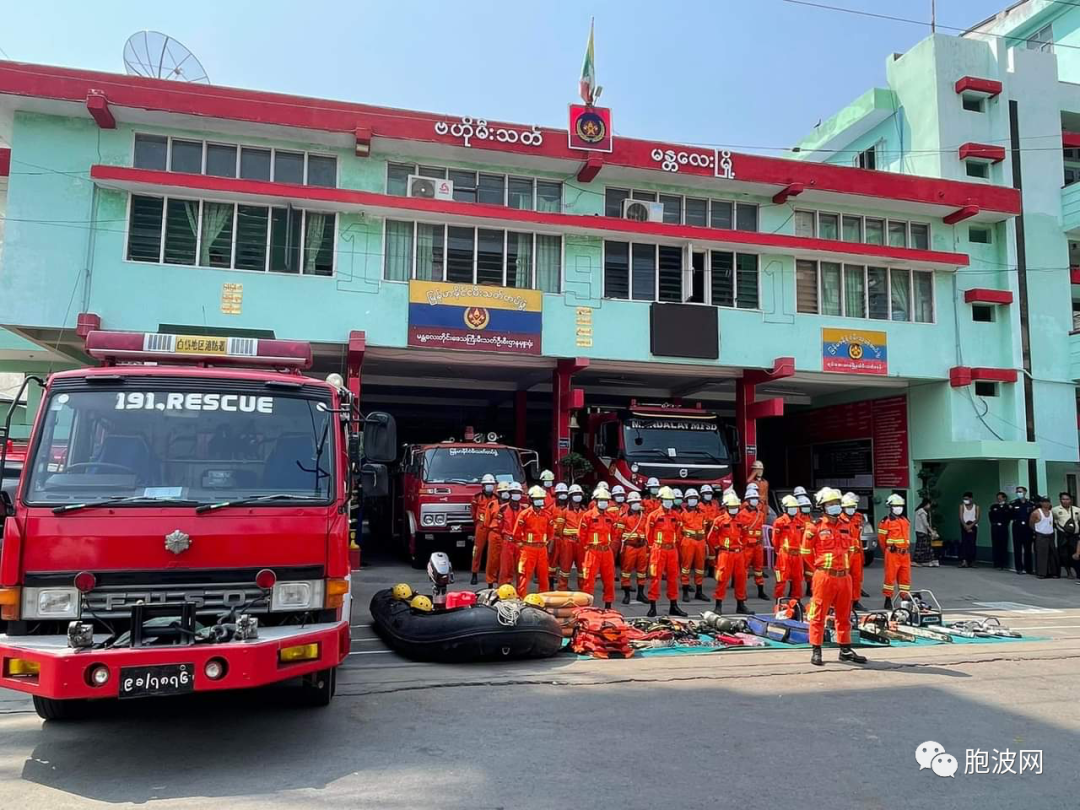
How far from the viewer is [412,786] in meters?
4.54

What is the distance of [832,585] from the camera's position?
7984mm

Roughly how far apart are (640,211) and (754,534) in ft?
28.5

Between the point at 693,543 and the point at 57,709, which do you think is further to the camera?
the point at 693,543

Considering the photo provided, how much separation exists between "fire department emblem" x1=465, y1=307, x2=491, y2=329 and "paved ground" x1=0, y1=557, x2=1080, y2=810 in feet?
30.9

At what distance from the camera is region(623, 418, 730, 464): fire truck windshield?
15.8 m

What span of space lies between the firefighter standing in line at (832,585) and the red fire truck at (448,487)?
738 centimetres

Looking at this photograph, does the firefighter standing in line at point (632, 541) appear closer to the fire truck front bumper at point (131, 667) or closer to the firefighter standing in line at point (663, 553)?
the firefighter standing in line at point (663, 553)

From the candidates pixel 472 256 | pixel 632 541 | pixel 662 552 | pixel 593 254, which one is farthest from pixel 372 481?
pixel 593 254

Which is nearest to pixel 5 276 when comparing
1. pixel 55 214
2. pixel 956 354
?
pixel 55 214

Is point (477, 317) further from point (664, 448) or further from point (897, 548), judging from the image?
point (897, 548)

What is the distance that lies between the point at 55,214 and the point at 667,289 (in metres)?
12.7

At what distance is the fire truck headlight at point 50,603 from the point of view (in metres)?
4.71

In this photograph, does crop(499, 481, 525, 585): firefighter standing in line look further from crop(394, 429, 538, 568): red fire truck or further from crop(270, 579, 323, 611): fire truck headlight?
crop(270, 579, 323, 611): fire truck headlight

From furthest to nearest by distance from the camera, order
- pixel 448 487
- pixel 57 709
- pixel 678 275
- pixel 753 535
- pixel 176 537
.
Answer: pixel 678 275
pixel 448 487
pixel 753 535
pixel 57 709
pixel 176 537
